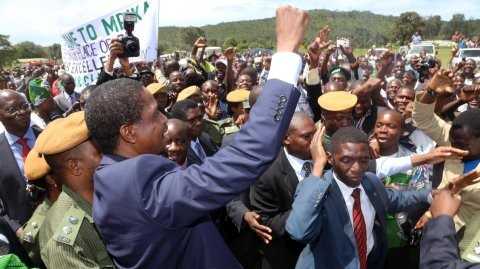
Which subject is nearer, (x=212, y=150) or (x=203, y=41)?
(x=212, y=150)

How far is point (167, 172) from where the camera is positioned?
1.41 metres

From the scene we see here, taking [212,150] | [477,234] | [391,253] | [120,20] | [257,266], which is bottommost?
[257,266]

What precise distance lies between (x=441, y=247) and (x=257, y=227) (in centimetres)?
122

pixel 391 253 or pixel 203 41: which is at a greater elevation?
pixel 203 41

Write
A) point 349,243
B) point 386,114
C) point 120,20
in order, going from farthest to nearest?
point 120,20 < point 386,114 < point 349,243

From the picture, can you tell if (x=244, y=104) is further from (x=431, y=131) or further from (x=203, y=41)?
(x=203, y=41)

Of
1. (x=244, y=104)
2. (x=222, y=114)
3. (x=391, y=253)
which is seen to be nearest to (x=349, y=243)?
(x=391, y=253)

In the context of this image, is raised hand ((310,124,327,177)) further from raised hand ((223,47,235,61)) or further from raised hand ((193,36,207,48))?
raised hand ((193,36,207,48))

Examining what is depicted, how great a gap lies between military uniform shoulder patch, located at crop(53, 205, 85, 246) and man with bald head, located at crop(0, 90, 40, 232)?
64.7 inches

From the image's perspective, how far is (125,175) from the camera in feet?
4.55

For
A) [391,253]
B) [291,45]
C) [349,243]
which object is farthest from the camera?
[391,253]

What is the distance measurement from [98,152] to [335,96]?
7.60 ft

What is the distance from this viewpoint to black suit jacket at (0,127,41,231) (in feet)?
10.8

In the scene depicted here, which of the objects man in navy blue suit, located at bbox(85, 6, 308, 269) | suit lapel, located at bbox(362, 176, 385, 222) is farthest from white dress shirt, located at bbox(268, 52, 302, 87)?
suit lapel, located at bbox(362, 176, 385, 222)
